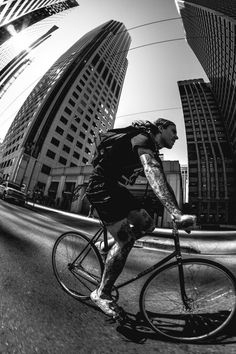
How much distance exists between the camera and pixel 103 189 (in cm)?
184

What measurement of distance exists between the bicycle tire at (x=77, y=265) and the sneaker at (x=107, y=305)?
30cm

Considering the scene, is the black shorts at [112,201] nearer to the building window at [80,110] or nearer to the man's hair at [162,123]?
the man's hair at [162,123]

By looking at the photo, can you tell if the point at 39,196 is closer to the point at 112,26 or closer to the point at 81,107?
the point at 81,107

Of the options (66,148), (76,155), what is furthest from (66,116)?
(76,155)

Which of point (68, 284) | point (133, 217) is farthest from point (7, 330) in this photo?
point (133, 217)

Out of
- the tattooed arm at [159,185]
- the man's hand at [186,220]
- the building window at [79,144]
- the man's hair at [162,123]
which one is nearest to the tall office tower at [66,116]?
the building window at [79,144]

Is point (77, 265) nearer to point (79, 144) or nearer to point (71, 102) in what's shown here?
point (79, 144)

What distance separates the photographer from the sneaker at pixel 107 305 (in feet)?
5.26

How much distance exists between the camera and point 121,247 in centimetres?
171

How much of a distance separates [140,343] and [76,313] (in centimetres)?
66

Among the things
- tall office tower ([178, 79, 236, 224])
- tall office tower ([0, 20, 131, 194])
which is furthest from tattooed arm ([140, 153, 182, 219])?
tall office tower ([178, 79, 236, 224])

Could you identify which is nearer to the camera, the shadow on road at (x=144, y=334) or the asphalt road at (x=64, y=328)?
the asphalt road at (x=64, y=328)

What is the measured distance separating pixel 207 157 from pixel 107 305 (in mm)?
104049

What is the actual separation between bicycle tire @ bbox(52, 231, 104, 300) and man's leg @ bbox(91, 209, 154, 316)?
1.03ft
